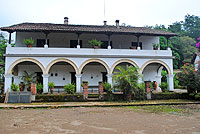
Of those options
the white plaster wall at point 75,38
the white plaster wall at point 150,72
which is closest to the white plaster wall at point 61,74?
the white plaster wall at point 75,38

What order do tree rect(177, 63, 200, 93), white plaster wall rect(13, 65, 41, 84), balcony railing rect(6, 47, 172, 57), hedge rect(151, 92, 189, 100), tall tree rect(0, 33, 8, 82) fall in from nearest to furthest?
tree rect(177, 63, 200, 93) → hedge rect(151, 92, 189, 100) → balcony railing rect(6, 47, 172, 57) → white plaster wall rect(13, 65, 41, 84) → tall tree rect(0, 33, 8, 82)

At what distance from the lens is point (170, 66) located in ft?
54.5

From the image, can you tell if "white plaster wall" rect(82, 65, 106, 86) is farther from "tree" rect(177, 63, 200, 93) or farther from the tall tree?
the tall tree

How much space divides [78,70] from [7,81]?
6.17m

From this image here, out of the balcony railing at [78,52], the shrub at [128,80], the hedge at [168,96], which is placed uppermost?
the balcony railing at [78,52]

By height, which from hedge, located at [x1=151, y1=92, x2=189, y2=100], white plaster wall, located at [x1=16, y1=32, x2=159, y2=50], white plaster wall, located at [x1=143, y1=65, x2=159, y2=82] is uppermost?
white plaster wall, located at [x1=16, y1=32, x2=159, y2=50]

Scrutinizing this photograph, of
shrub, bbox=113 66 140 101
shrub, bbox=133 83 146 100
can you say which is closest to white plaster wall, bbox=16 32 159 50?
shrub, bbox=113 66 140 101

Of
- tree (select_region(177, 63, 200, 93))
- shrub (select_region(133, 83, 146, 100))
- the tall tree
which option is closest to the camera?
shrub (select_region(133, 83, 146, 100))

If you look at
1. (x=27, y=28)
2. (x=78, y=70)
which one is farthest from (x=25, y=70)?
(x=78, y=70)

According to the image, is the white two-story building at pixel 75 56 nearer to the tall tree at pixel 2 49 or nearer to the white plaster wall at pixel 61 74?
the white plaster wall at pixel 61 74

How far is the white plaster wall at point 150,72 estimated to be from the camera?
1878 centimetres

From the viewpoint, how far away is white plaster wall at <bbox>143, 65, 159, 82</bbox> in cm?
1878

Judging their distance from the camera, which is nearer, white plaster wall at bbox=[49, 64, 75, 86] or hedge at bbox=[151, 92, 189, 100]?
hedge at bbox=[151, 92, 189, 100]

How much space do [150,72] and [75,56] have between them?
8877 millimetres
